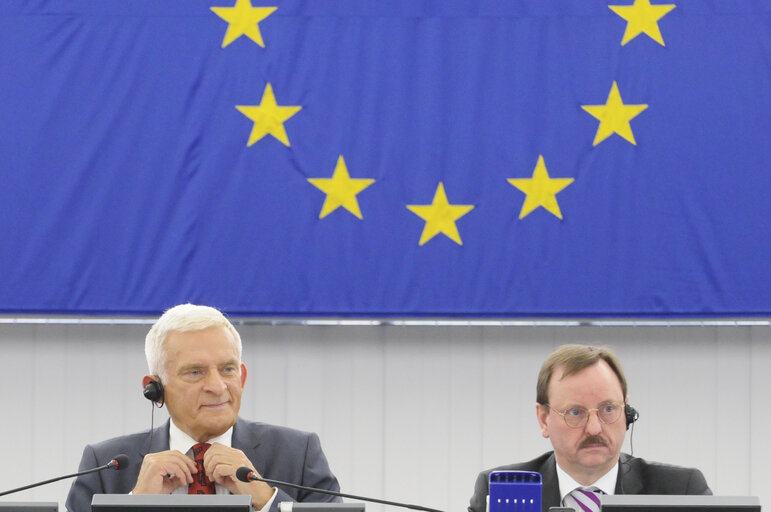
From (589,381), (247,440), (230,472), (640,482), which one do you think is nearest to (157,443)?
(247,440)

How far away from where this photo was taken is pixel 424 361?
13.5 ft

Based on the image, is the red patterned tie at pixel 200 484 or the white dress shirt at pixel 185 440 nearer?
the red patterned tie at pixel 200 484

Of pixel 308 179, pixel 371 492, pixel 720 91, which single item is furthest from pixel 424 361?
pixel 720 91

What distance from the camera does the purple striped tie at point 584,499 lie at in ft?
8.20

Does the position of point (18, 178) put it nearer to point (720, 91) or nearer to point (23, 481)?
point (23, 481)

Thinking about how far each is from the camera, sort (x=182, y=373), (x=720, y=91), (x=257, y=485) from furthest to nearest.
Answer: (x=720, y=91) → (x=182, y=373) → (x=257, y=485)

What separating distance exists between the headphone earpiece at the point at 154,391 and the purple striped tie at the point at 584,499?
966mm

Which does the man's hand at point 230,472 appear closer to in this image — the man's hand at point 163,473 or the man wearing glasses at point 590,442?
the man's hand at point 163,473

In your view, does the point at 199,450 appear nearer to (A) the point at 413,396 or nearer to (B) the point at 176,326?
(B) the point at 176,326

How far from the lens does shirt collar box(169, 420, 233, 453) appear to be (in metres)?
2.62

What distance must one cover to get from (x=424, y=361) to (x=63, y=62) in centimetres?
172

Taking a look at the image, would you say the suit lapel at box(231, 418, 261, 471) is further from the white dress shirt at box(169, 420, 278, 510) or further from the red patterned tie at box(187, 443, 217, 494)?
the red patterned tie at box(187, 443, 217, 494)

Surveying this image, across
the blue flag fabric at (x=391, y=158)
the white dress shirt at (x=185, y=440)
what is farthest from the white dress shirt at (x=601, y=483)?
the blue flag fabric at (x=391, y=158)

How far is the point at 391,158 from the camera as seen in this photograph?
13.1 feet
